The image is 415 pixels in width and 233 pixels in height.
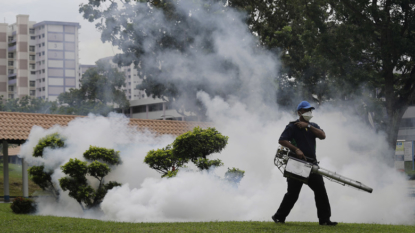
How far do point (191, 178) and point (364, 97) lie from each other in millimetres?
13019

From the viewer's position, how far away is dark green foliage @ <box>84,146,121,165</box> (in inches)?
480

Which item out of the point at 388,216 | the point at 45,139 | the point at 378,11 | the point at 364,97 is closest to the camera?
the point at 388,216

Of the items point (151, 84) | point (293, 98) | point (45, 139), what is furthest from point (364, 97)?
point (45, 139)

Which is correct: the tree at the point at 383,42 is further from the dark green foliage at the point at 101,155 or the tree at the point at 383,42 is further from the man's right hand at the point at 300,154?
the man's right hand at the point at 300,154

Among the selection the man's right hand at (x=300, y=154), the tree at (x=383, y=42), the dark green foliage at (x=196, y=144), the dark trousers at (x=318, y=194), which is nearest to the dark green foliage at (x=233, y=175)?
the dark green foliage at (x=196, y=144)

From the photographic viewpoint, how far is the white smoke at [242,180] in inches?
373

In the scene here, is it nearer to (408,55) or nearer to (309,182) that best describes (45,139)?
(309,182)

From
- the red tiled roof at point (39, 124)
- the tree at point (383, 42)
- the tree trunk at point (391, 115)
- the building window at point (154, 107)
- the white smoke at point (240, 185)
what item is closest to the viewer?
the white smoke at point (240, 185)

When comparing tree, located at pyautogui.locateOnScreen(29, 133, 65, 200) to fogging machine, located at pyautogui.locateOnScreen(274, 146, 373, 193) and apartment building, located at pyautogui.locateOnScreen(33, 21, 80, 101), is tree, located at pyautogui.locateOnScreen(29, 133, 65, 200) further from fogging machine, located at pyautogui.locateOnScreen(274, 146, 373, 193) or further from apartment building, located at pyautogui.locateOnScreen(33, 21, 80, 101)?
apartment building, located at pyautogui.locateOnScreen(33, 21, 80, 101)

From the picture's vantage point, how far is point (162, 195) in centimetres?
959

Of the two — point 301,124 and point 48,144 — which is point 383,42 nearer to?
point 301,124

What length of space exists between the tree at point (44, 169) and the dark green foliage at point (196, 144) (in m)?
3.96

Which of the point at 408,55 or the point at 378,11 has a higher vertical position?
the point at 378,11

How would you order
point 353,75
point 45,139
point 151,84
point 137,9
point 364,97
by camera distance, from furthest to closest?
1. point 151,84
2. point 137,9
3. point 364,97
4. point 353,75
5. point 45,139
